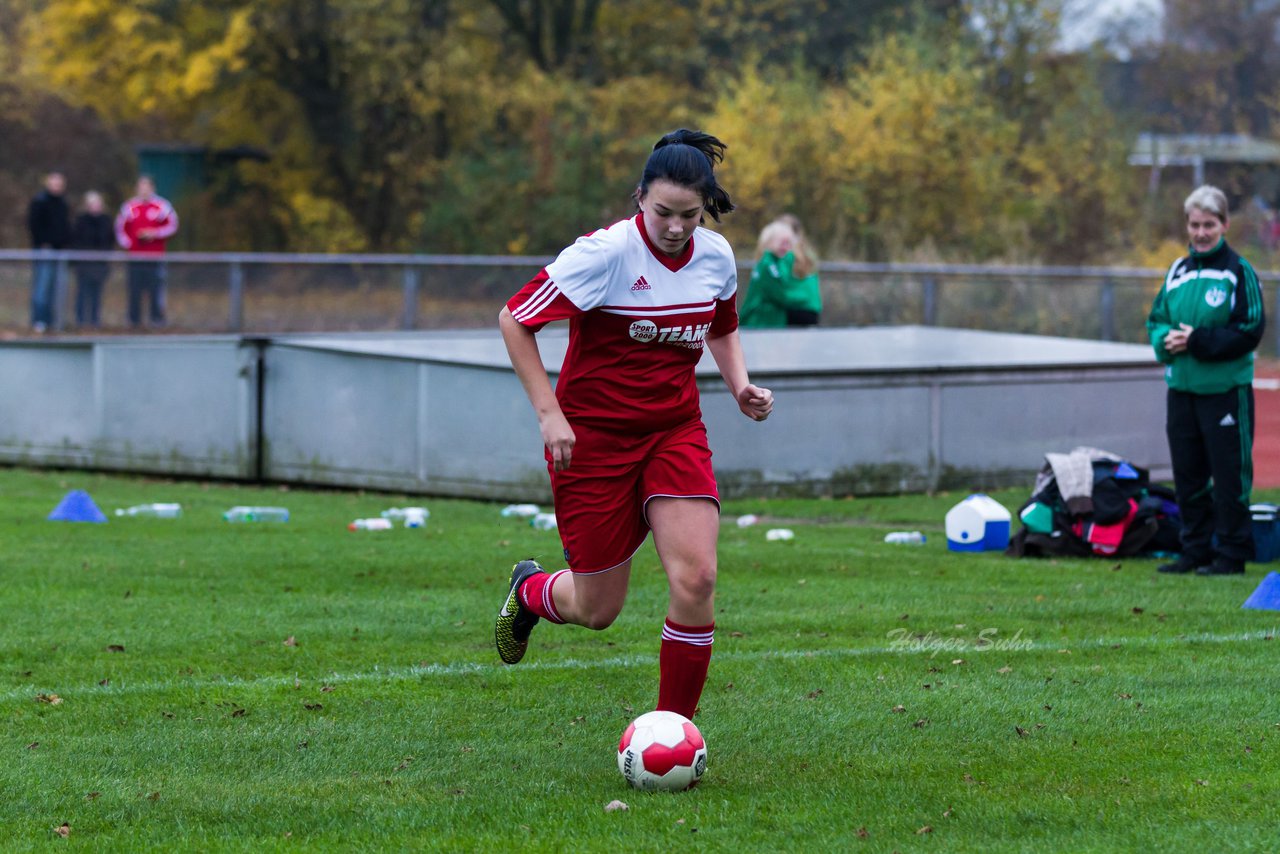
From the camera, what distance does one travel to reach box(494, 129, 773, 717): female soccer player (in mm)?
5250

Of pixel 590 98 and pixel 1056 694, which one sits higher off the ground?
pixel 590 98

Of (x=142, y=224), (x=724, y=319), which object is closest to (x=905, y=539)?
(x=724, y=319)

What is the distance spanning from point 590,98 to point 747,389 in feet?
114

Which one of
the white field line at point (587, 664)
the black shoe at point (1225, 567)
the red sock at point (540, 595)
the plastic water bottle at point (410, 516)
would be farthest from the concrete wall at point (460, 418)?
the red sock at point (540, 595)

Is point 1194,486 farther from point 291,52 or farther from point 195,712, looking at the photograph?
point 291,52

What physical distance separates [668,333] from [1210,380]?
16.1 ft

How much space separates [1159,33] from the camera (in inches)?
2127

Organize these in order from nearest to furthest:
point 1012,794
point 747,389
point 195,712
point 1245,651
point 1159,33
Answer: point 1012,794 < point 747,389 < point 195,712 < point 1245,651 < point 1159,33

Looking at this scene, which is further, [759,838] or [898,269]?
[898,269]

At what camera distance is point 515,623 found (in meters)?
6.37

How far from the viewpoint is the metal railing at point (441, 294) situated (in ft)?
64.5

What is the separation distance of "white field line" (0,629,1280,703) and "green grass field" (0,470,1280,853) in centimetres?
2

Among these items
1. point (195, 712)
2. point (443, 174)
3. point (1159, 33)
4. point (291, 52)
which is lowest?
point (195, 712)

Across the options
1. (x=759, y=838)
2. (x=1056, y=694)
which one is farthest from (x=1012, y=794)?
(x=1056, y=694)
